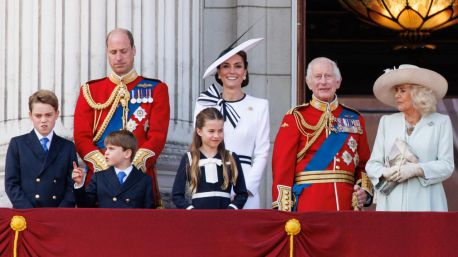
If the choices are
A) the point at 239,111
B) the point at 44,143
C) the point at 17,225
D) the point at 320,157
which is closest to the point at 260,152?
the point at 239,111

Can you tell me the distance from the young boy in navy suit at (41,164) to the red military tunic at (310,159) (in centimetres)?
141

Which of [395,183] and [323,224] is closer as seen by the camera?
[323,224]

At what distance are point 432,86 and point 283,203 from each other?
1.26 metres

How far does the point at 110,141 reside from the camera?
10.8 m

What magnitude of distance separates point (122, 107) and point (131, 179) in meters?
0.87

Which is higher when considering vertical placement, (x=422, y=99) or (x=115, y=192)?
(x=422, y=99)

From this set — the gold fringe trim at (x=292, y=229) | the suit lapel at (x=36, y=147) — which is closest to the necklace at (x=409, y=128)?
the gold fringe trim at (x=292, y=229)

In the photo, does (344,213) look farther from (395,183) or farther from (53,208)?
(53,208)

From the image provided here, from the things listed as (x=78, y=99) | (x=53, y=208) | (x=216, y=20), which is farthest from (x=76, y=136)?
(x=216, y=20)

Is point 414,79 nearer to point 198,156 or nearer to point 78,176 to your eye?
point 198,156

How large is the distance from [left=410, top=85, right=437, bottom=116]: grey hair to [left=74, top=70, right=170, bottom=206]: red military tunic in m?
1.72

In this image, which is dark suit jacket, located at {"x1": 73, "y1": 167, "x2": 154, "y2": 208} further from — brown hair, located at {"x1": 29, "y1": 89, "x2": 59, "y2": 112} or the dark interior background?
the dark interior background

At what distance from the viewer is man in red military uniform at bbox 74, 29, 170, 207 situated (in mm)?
11328

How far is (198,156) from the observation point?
1085 centimetres
